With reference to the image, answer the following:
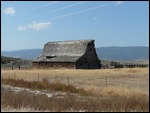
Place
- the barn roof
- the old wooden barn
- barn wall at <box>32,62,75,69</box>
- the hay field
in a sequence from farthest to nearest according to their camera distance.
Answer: the barn roof → the old wooden barn → barn wall at <box>32,62,75,69</box> → the hay field

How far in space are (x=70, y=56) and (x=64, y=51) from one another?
3493 mm

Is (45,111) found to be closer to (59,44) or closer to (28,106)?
(28,106)

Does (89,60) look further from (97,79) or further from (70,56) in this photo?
(97,79)

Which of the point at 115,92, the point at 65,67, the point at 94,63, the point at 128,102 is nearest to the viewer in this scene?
Result: the point at 128,102

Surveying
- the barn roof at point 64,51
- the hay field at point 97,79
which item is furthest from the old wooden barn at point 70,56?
the hay field at point 97,79

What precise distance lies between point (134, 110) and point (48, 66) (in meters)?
64.7

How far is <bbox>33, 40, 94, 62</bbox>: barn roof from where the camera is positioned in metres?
74.8

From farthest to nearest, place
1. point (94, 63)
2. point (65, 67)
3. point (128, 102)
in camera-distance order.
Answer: point (94, 63) < point (65, 67) < point (128, 102)

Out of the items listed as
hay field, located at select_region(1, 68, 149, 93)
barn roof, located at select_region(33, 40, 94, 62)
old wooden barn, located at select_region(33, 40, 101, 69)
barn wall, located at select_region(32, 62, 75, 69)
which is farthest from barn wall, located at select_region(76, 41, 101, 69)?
hay field, located at select_region(1, 68, 149, 93)

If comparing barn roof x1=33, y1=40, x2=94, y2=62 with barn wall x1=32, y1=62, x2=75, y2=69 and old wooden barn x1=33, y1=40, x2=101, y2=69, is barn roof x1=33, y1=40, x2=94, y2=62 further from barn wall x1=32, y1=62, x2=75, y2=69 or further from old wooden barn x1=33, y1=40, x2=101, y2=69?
barn wall x1=32, y1=62, x2=75, y2=69

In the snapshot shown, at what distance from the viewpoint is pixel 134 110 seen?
12.4 metres

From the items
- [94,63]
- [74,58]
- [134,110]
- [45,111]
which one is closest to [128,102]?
[134,110]

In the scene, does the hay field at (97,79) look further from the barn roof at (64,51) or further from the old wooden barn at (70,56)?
the barn roof at (64,51)

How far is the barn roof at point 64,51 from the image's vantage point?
74.8 m
